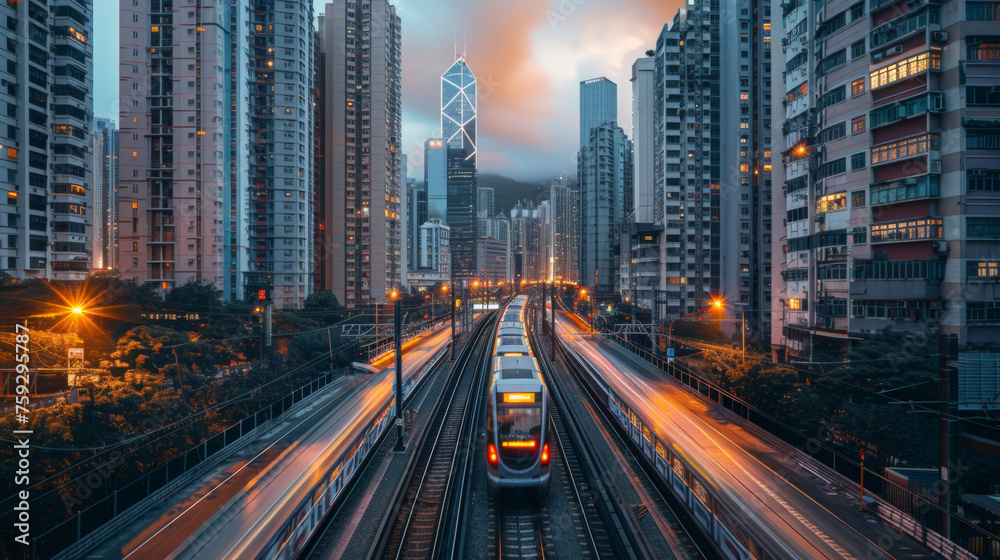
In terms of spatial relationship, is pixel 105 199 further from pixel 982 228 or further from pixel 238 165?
pixel 982 228

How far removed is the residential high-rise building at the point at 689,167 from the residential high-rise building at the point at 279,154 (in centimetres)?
4828

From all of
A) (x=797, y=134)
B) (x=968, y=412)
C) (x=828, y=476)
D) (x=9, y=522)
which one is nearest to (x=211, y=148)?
(x=9, y=522)

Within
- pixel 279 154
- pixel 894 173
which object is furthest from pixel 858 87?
pixel 279 154

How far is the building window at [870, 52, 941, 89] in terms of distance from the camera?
2402cm

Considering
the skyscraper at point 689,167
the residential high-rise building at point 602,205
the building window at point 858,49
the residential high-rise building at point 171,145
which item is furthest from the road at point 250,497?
the residential high-rise building at point 602,205

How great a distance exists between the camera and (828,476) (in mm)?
15555

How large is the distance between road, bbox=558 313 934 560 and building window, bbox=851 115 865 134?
1800 centimetres

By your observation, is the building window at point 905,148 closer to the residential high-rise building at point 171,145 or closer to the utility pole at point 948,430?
the utility pole at point 948,430

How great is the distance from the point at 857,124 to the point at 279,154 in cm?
6322

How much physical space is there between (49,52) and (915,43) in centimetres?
6039

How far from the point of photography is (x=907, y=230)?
988 inches

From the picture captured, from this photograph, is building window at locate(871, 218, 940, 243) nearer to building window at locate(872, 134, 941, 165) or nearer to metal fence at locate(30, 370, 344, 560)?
building window at locate(872, 134, 941, 165)

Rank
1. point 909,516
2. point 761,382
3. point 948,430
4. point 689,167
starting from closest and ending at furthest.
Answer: point 948,430 < point 909,516 < point 761,382 < point 689,167

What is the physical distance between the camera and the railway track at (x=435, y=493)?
38.0ft
